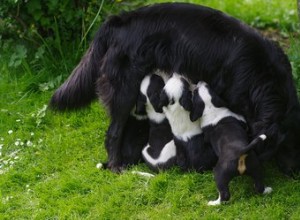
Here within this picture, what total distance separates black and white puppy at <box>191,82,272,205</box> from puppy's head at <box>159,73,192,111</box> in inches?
2.2

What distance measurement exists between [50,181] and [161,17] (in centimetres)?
150

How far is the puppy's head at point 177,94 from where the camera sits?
455 centimetres

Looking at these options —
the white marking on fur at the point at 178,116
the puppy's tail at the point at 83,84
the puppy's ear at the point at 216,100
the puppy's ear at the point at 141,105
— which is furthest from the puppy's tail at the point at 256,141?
the puppy's tail at the point at 83,84

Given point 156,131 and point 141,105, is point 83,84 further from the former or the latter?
point 156,131

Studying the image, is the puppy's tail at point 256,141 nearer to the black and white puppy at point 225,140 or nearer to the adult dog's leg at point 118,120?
the black and white puppy at point 225,140

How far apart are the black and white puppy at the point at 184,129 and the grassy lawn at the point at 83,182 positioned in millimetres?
112

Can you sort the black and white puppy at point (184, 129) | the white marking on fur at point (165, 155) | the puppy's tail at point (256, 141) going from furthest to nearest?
1. the white marking on fur at point (165, 155)
2. the black and white puppy at point (184, 129)
3. the puppy's tail at point (256, 141)

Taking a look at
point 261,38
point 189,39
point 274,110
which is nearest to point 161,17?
point 189,39

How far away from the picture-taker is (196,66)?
4555mm

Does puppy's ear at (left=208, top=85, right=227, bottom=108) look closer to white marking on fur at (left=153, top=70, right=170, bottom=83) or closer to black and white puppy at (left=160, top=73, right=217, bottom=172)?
black and white puppy at (left=160, top=73, right=217, bottom=172)

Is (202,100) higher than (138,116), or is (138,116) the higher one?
(202,100)

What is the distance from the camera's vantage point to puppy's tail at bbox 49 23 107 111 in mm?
4867

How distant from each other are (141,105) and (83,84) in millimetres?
504

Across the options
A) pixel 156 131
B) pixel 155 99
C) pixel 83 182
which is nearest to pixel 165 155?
pixel 156 131
